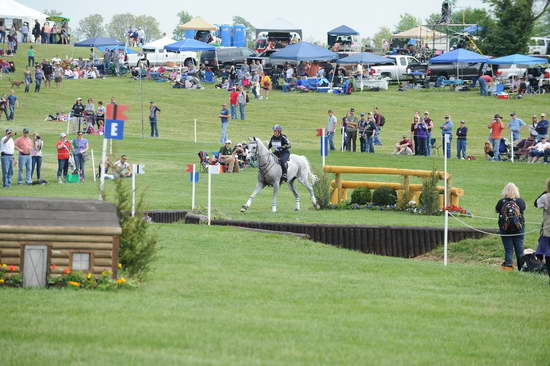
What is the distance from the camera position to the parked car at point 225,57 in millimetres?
68312

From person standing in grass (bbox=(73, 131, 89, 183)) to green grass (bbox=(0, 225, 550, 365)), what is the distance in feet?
52.7

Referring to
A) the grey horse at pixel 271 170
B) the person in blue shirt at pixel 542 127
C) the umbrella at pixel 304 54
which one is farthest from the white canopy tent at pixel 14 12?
the grey horse at pixel 271 170

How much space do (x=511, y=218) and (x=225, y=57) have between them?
52036 mm

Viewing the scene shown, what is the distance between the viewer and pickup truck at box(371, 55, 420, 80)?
65250mm

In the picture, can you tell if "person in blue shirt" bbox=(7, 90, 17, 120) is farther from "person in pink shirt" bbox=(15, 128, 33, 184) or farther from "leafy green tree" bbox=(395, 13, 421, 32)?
"leafy green tree" bbox=(395, 13, 421, 32)

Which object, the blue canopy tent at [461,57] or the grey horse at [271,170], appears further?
the blue canopy tent at [461,57]

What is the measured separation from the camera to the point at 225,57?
68.8m

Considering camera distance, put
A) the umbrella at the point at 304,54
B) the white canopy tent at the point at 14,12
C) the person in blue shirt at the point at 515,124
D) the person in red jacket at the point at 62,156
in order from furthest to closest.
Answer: the white canopy tent at the point at 14,12
the umbrella at the point at 304,54
the person in blue shirt at the point at 515,124
the person in red jacket at the point at 62,156

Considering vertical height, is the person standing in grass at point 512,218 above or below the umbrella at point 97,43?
below

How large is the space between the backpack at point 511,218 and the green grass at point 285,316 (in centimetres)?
123

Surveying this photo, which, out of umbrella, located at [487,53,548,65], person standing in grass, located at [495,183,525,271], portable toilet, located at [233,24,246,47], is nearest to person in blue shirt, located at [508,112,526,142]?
umbrella, located at [487,53,548,65]

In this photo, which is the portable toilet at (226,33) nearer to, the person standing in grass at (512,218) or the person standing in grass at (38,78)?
the person standing in grass at (38,78)

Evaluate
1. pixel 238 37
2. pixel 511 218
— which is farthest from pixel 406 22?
pixel 511 218

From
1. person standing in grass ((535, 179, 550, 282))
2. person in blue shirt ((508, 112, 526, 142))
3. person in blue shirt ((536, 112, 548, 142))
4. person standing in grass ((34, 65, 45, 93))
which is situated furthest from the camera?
person standing in grass ((34, 65, 45, 93))
